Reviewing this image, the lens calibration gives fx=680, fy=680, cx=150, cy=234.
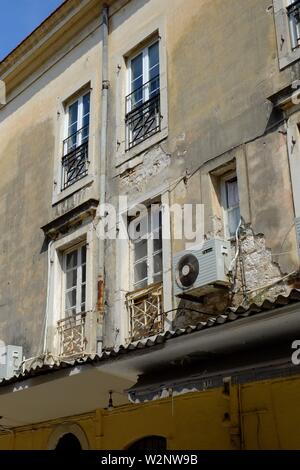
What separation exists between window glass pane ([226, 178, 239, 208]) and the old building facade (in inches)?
1.3

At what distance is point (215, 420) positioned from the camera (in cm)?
841

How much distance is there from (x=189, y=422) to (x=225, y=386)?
0.94m

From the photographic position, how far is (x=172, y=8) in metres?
11.7

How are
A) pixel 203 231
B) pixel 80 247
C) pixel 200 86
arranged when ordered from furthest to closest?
pixel 80 247
pixel 200 86
pixel 203 231

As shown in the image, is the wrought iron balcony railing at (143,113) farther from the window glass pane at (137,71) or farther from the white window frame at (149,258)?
the white window frame at (149,258)

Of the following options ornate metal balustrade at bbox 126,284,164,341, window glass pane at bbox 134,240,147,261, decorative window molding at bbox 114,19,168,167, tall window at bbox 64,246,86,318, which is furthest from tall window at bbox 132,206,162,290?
tall window at bbox 64,246,86,318

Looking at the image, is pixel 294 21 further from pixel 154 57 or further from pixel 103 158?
pixel 103 158

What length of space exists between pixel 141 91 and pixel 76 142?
76.8 inches

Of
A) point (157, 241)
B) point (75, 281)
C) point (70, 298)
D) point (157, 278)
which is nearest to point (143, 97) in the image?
point (157, 241)

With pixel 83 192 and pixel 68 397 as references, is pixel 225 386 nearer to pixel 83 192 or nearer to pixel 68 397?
pixel 68 397

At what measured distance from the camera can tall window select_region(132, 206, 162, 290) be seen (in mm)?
10594

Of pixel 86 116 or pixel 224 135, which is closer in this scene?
pixel 224 135

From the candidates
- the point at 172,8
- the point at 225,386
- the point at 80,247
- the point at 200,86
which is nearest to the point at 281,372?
the point at 225,386

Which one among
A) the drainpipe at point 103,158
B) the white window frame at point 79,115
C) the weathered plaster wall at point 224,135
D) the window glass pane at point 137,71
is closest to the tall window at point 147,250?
the weathered plaster wall at point 224,135
